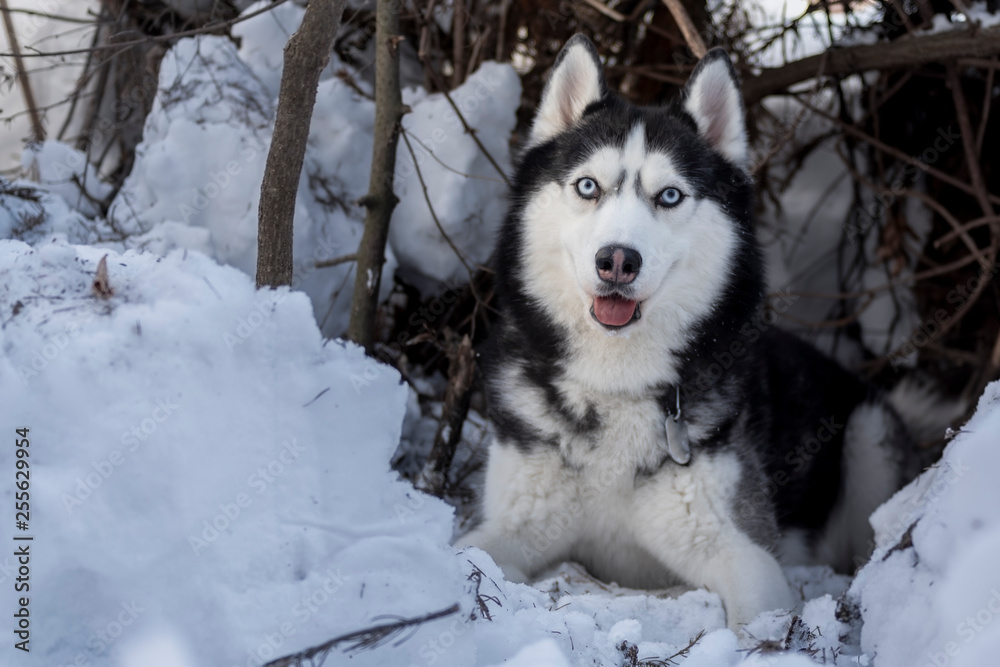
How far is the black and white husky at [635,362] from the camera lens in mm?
2729

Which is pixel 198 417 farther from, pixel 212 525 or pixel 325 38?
pixel 325 38

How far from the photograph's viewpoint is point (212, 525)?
1757mm

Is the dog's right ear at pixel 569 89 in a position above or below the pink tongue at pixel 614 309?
above

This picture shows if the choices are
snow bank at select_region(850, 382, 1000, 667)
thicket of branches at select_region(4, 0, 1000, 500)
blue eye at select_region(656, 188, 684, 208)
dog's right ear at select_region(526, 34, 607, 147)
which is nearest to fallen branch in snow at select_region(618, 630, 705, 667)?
snow bank at select_region(850, 382, 1000, 667)

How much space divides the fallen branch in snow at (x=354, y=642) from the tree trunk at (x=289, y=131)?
121cm

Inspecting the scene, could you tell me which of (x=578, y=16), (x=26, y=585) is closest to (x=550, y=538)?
→ (x=26, y=585)

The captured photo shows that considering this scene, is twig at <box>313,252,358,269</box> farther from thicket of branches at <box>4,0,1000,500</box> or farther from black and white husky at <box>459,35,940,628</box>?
black and white husky at <box>459,35,940,628</box>

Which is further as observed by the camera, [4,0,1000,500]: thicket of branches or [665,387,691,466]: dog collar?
[4,0,1000,500]: thicket of branches

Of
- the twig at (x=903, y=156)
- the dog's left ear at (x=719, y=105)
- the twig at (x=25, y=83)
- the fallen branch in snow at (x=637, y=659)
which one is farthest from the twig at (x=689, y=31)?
the twig at (x=25, y=83)

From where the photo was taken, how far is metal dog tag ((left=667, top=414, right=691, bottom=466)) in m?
2.82

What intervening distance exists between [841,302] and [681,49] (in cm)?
209

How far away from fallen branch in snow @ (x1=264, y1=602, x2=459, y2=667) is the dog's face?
1193 mm

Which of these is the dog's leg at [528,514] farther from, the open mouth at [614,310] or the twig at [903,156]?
the twig at [903,156]

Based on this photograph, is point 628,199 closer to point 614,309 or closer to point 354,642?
point 614,309
